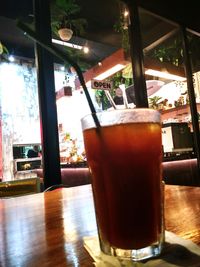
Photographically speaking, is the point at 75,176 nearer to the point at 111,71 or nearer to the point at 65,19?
the point at 111,71

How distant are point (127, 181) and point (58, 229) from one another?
0.26m

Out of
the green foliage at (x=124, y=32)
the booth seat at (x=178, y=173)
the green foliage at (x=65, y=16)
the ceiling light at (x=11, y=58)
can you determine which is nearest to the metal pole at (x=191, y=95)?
the booth seat at (x=178, y=173)

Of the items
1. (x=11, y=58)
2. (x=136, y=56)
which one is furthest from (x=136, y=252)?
(x=11, y=58)

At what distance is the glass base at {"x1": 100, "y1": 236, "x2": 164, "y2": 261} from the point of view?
0.43 metres

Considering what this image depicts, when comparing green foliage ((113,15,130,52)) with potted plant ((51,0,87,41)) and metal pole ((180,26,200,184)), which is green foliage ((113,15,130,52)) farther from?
metal pole ((180,26,200,184))

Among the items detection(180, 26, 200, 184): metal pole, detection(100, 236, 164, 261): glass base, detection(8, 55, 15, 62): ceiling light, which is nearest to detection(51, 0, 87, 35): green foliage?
detection(180, 26, 200, 184): metal pole

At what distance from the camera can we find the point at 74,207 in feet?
A: 2.93

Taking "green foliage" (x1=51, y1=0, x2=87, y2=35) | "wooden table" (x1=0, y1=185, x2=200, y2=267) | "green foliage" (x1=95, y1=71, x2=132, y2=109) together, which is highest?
"green foliage" (x1=51, y1=0, x2=87, y2=35)

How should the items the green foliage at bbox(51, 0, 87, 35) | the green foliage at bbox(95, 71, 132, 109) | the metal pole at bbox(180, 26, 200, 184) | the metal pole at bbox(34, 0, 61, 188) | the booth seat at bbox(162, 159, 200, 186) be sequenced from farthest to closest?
the green foliage at bbox(95, 71, 132, 109) → the metal pole at bbox(180, 26, 200, 184) → the green foliage at bbox(51, 0, 87, 35) → the booth seat at bbox(162, 159, 200, 186) → the metal pole at bbox(34, 0, 61, 188)

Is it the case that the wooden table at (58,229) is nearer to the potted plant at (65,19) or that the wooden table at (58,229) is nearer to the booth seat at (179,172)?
the booth seat at (179,172)

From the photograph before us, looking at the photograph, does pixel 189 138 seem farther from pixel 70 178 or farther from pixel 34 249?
pixel 34 249

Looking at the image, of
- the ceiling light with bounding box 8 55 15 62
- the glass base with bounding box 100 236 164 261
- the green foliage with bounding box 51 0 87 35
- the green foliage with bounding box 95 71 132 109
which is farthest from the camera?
the ceiling light with bounding box 8 55 15 62

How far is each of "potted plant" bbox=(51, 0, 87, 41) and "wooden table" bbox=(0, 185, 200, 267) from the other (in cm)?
359

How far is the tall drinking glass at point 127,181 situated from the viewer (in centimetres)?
46
